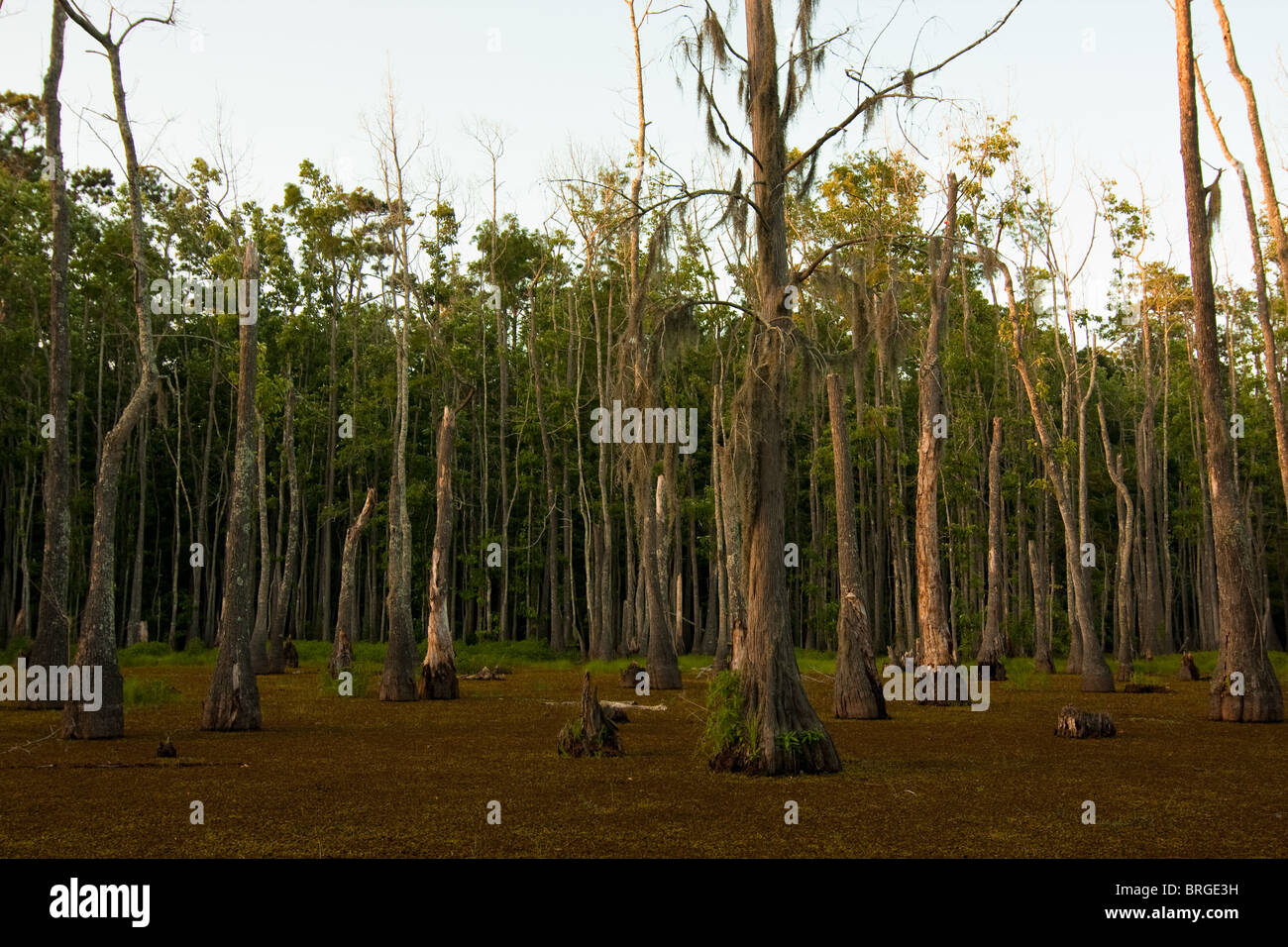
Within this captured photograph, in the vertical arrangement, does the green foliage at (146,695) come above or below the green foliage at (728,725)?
below

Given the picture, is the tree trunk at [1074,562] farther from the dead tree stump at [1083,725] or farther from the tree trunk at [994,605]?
the dead tree stump at [1083,725]

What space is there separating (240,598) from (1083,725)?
10619 mm

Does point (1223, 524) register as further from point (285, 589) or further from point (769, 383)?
point (285, 589)

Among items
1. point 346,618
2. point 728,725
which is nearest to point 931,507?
point 728,725

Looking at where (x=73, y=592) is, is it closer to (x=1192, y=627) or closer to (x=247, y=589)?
(x=247, y=589)

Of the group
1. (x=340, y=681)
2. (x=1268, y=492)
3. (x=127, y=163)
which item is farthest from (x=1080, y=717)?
(x=1268, y=492)

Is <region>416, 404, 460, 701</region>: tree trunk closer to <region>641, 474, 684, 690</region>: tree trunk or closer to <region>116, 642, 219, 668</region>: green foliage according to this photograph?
<region>641, 474, 684, 690</region>: tree trunk

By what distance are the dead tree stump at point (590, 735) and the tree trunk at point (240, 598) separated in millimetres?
4702

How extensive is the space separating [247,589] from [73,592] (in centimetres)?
2437

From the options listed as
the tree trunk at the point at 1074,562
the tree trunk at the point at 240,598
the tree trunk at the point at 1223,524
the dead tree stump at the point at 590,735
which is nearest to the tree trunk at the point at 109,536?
the tree trunk at the point at 240,598

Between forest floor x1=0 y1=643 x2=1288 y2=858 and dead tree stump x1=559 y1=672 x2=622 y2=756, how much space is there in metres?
0.21

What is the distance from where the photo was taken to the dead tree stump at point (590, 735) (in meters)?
11.5

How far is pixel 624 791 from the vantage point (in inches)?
362

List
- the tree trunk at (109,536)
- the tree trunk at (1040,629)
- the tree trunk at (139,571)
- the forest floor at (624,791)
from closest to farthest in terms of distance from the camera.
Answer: the forest floor at (624,791) → the tree trunk at (109,536) → the tree trunk at (1040,629) → the tree trunk at (139,571)
